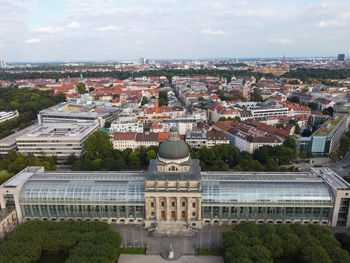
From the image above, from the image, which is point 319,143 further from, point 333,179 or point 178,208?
point 178,208

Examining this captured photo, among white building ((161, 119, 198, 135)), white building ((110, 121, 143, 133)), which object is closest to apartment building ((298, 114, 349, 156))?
white building ((161, 119, 198, 135))

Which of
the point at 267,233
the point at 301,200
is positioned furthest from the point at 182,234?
the point at 301,200

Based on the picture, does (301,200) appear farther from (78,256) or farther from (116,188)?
(78,256)

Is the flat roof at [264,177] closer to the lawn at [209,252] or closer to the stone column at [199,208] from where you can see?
the stone column at [199,208]

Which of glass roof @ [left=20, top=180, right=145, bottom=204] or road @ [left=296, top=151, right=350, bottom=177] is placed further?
road @ [left=296, top=151, right=350, bottom=177]

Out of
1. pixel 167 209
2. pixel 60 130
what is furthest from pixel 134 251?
pixel 60 130

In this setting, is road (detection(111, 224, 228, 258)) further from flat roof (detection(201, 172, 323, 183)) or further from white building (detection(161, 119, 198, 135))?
white building (detection(161, 119, 198, 135))

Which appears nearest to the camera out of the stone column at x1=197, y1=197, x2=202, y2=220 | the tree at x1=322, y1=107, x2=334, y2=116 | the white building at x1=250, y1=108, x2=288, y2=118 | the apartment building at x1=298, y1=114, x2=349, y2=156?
the stone column at x1=197, y1=197, x2=202, y2=220
